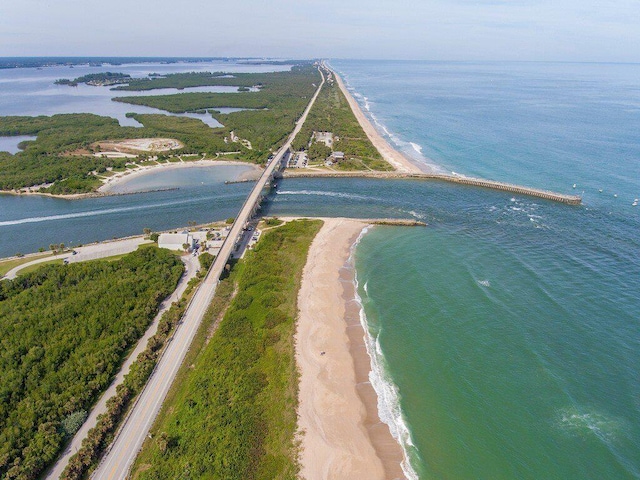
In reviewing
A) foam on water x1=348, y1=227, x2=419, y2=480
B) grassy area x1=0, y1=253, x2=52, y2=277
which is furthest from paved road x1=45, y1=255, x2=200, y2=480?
foam on water x1=348, y1=227, x2=419, y2=480

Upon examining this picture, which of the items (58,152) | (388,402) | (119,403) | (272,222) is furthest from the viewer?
(58,152)

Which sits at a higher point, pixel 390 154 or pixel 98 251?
pixel 390 154

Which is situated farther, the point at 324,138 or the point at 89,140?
the point at 324,138

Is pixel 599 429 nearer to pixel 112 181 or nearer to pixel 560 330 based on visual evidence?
pixel 560 330

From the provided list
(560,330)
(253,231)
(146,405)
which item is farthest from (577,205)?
(146,405)

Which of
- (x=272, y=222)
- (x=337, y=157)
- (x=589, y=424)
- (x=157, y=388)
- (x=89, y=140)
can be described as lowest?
(x=589, y=424)

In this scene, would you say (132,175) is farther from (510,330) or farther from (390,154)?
(510,330)

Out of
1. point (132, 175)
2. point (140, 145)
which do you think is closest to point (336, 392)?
point (132, 175)
